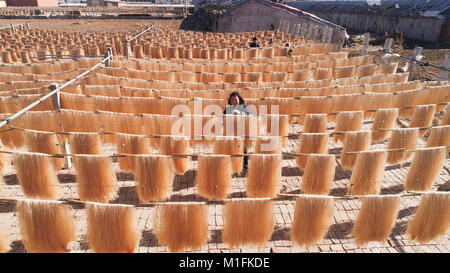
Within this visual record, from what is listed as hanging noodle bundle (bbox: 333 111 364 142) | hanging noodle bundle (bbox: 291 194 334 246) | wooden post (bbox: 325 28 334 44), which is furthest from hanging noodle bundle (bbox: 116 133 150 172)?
wooden post (bbox: 325 28 334 44)

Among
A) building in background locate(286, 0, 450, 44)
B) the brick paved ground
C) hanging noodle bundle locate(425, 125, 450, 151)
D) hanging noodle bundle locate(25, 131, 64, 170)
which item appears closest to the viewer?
the brick paved ground

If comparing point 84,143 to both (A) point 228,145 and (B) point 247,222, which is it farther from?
(B) point 247,222

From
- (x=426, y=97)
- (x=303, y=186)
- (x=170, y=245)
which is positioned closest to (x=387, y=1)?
(x=426, y=97)

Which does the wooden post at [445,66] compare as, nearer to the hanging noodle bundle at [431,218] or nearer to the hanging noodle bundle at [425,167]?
the hanging noodle bundle at [425,167]

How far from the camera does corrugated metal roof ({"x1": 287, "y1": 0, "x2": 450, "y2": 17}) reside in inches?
1166

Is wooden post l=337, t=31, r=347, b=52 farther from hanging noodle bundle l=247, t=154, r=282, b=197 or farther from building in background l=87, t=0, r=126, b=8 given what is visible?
building in background l=87, t=0, r=126, b=8

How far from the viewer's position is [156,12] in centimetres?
6662

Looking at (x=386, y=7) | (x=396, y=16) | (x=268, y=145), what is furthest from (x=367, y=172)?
(x=386, y=7)

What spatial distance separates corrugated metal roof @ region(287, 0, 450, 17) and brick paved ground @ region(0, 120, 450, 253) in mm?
29796

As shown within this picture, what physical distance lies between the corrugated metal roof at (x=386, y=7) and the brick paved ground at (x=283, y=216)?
29.8m

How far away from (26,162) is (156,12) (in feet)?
227

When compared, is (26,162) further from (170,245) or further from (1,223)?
(170,245)

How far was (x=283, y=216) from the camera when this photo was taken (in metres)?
6.39

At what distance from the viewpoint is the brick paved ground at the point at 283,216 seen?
5.55 m
